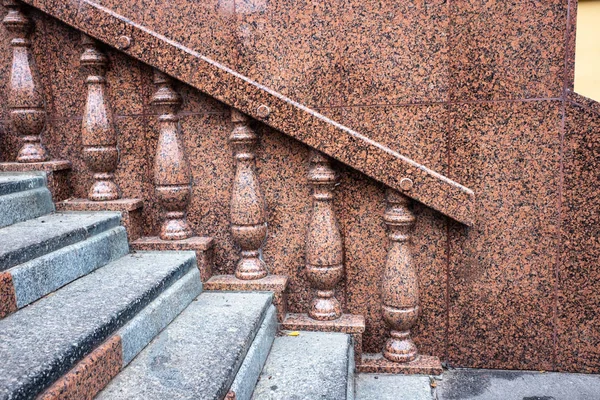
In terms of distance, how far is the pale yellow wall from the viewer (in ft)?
26.0

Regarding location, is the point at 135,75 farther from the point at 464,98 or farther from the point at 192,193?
the point at 464,98

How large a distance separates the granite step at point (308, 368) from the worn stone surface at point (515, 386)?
73 centimetres

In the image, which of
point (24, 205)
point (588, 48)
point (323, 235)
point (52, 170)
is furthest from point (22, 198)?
point (588, 48)

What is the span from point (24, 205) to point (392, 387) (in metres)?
2.56

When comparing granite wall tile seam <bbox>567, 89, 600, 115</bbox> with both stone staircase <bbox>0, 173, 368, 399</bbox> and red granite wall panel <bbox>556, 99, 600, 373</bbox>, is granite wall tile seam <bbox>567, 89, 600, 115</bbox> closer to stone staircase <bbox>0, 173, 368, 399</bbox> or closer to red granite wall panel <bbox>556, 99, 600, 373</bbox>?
red granite wall panel <bbox>556, 99, 600, 373</bbox>

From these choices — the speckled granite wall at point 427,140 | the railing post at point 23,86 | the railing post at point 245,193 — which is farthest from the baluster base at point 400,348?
the railing post at point 23,86

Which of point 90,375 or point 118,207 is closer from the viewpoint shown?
point 90,375

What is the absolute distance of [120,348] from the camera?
210 cm

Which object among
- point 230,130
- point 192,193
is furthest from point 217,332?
point 230,130

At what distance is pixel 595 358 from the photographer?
10.5 ft

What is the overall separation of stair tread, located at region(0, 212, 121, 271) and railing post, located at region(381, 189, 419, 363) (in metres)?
1.83

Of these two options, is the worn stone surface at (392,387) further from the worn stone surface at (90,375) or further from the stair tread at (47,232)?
the stair tread at (47,232)

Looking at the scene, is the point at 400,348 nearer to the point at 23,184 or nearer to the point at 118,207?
the point at 118,207

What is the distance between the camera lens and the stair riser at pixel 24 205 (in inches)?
109
